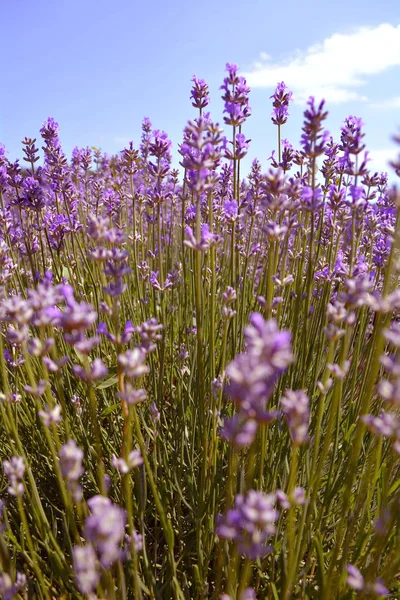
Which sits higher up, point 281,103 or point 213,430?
point 281,103

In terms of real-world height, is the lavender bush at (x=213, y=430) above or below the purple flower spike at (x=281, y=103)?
below

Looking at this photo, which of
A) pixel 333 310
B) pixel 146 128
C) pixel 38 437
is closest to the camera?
pixel 333 310

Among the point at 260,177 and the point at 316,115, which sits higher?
the point at 260,177

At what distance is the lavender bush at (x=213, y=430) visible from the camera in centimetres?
95

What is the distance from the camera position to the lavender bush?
3.12ft

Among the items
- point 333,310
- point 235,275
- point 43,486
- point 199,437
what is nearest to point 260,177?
point 235,275

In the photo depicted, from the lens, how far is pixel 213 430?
1.80 m

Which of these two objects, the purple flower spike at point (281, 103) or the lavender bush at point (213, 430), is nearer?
the lavender bush at point (213, 430)

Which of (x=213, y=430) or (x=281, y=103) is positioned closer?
(x=213, y=430)

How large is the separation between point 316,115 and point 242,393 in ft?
4.20

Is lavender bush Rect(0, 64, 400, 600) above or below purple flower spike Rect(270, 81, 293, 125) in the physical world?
below

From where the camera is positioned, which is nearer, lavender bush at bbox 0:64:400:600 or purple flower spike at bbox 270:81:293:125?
lavender bush at bbox 0:64:400:600

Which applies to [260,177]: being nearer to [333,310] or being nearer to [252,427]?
[333,310]

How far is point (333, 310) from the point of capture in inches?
49.5
